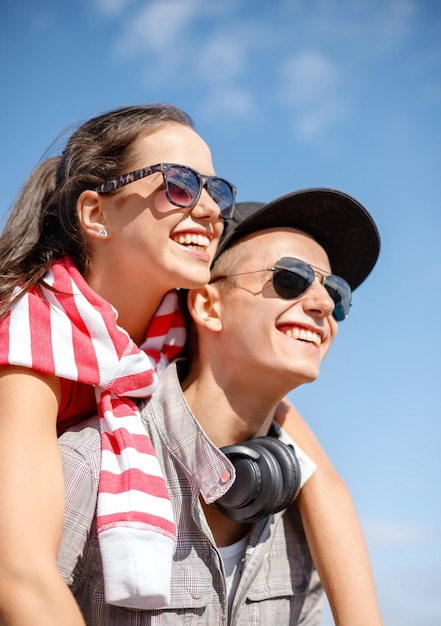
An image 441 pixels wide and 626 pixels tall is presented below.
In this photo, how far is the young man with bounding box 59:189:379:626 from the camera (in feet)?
11.2

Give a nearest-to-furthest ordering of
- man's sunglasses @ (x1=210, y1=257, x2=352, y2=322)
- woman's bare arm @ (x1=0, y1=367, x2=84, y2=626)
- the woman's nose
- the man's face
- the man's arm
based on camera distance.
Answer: woman's bare arm @ (x1=0, y1=367, x2=84, y2=626), the man's arm, the woman's nose, the man's face, man's sunglasses @ (x1=210, y1=257, x2=352, y2=322)

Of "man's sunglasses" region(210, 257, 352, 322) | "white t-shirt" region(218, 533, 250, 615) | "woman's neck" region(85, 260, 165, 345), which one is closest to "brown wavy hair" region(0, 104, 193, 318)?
"woman's neck" region(85, 260, 165, 345)

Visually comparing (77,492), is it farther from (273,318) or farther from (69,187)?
(69,187)

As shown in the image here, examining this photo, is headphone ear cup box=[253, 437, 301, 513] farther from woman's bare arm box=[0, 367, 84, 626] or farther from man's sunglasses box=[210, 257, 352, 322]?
woman's bare arm box=[0, 367, 84, 626]

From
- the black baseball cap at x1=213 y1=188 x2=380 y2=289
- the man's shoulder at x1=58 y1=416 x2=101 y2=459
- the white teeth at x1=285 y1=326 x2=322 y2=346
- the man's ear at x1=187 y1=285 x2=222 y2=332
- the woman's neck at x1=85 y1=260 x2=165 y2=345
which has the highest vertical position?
the black baseball cap at x1=213 y1=188 x2=380 y2=289

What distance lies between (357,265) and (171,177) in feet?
4.62

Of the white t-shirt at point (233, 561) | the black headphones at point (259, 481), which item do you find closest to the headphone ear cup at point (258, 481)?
the black headphones at point (259, 481)

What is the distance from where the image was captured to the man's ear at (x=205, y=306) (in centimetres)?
401

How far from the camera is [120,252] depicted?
3635 millimetres

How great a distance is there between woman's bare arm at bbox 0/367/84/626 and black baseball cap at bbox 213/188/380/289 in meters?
1.42

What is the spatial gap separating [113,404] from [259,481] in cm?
70

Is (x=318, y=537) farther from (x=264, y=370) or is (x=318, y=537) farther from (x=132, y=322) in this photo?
(x=132, y=322)

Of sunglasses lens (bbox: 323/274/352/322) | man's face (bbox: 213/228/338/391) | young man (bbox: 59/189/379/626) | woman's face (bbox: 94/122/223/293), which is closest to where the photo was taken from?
young man (bbox: 59/189/379/626)

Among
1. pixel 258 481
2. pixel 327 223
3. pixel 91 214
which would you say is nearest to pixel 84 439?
pixel 258 481
